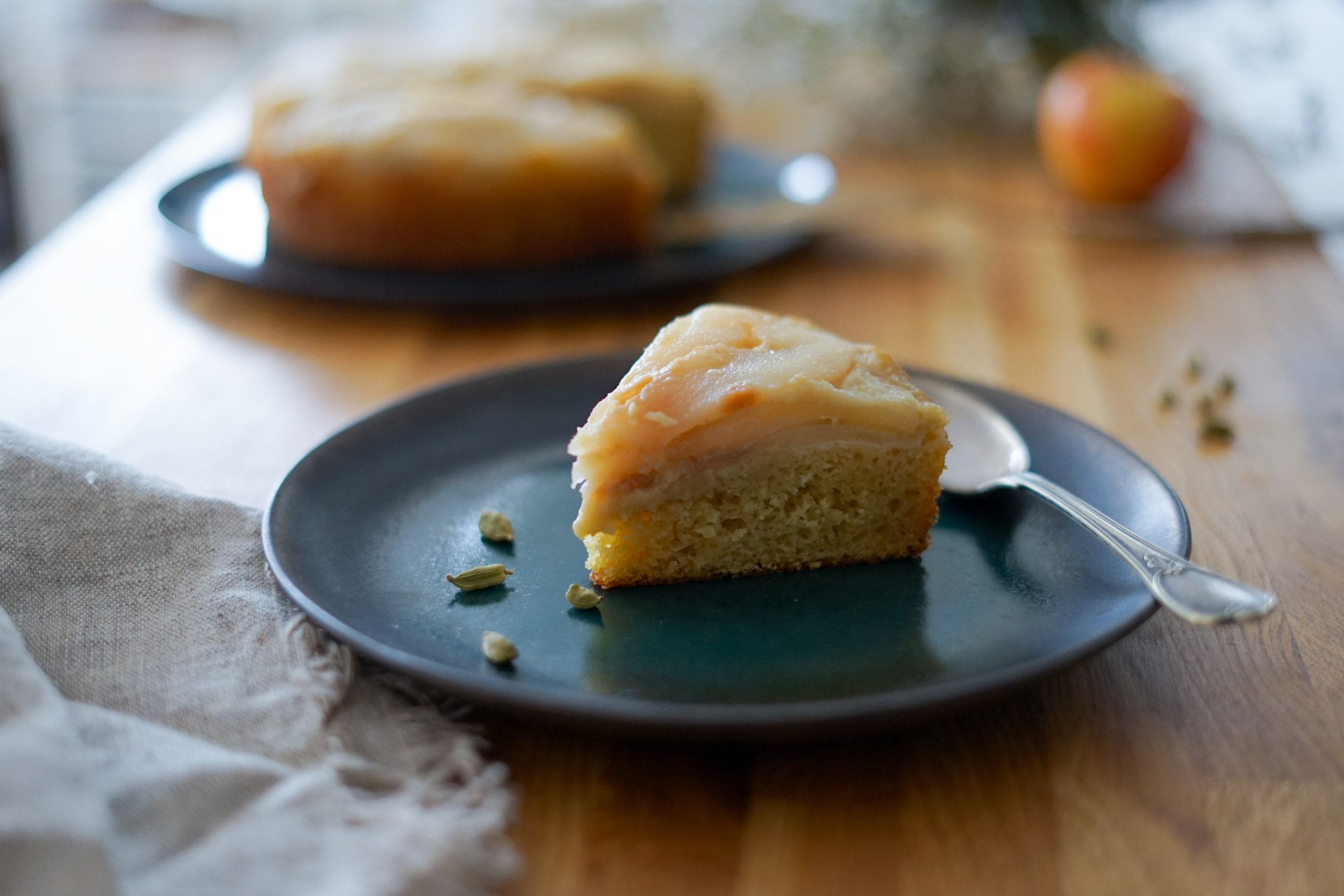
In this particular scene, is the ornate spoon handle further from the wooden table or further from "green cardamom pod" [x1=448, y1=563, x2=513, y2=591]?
"green cardamom pod" [x1=448, y1=563, x2=513, y2=591]

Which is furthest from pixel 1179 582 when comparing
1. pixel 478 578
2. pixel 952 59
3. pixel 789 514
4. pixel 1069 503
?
pixel 952 59

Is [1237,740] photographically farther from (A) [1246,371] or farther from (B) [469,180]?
(B) [469,180]

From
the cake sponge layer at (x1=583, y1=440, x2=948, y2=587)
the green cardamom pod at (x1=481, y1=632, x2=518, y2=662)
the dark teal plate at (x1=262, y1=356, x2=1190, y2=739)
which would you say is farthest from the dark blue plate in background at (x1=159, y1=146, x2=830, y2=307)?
the green cardamom pod at (x1=481, y1=632, x2=518, y2=662)

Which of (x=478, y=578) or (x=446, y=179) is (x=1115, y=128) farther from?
(x=478, y=578)

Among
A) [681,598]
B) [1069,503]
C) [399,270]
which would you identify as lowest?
[399,270]

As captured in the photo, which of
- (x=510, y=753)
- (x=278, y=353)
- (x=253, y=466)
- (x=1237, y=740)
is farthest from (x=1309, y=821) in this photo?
(x=278, y=353)

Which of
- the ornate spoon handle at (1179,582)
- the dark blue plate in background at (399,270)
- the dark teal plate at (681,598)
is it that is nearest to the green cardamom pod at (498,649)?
the dark teal plate at (681,598)

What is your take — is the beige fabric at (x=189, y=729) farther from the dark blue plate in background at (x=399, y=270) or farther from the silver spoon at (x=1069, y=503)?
the dark blue plate in background at (x=399, y=270)
